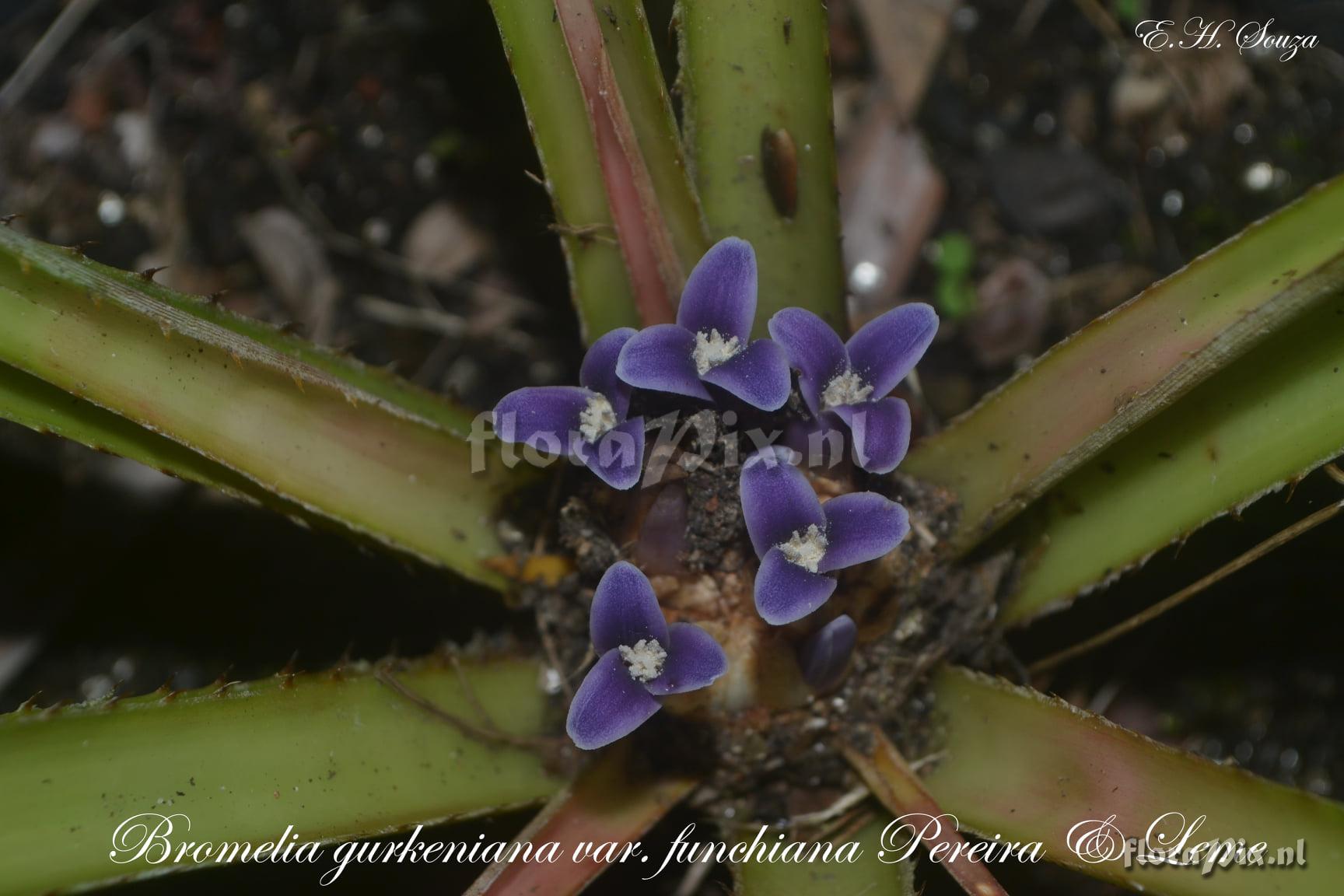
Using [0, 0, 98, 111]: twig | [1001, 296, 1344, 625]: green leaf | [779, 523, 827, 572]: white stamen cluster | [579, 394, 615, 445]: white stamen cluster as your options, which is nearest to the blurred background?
[0, 0, 98, 111]: twig

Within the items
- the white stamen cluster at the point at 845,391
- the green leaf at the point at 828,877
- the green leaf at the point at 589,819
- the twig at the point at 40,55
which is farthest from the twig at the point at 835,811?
the twig at the point at 40,55

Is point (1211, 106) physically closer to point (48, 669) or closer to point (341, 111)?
point (341, 111)

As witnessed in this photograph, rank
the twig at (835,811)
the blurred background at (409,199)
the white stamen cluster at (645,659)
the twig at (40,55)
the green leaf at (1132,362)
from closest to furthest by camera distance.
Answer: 1. the green leaf at (1132,362)
2. the white stamen cluster at (645,659)
3. the twig at (835,811)
4. the blurred background at (409,199)
5. the twig at (40,55)

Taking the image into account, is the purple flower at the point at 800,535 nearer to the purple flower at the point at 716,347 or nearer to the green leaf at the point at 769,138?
the purple flower at the point at 716,347

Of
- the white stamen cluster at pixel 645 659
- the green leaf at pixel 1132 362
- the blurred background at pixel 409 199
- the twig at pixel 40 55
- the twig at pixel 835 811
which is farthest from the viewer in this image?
the twig at pixel 40 55

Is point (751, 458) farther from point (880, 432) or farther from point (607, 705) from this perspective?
point (607, 705)

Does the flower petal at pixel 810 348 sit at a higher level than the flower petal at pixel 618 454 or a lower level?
higher

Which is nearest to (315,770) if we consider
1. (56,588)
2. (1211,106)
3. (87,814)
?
(87,814)
